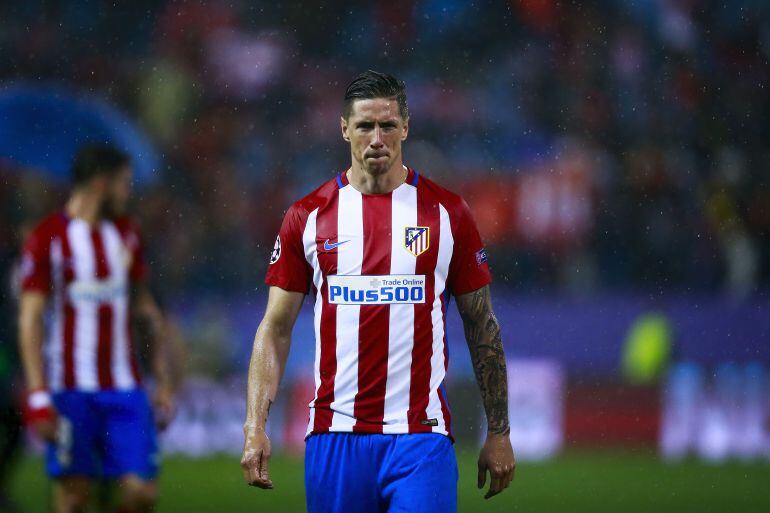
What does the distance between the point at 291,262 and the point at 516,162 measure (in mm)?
9264

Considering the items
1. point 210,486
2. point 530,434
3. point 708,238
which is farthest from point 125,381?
point 708,238

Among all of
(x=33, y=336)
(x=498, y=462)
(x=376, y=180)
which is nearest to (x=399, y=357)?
(x=498, y=462)

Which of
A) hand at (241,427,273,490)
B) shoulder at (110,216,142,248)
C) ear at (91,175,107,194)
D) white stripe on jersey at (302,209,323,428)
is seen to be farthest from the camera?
shoulder at (110,216,142,248)

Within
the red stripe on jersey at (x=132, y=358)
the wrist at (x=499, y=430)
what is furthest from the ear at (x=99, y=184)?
the wrist at (x=499, y=430)

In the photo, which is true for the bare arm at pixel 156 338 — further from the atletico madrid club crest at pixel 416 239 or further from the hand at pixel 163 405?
the atletico madrid club crest at pixel 416 239

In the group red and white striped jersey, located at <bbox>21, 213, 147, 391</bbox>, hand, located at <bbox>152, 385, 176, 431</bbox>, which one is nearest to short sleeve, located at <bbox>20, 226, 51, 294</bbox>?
red and white striped jersey, located at <bbox>21, 213, 147, 391</bbox>

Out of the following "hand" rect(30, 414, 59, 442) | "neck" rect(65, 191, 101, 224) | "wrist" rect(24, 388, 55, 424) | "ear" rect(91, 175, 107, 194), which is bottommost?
"hand" rect(30, 414, 59, 442)

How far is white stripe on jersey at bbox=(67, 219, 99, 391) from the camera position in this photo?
5930 millimetres

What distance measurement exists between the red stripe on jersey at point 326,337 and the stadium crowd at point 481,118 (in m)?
8.00

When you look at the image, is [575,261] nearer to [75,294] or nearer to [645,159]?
[645,159]

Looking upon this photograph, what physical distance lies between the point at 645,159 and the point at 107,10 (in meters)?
6.31

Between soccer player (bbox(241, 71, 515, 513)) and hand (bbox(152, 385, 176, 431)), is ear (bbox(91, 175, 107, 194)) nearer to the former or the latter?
hand (bbox(152, 385, 176, 431))

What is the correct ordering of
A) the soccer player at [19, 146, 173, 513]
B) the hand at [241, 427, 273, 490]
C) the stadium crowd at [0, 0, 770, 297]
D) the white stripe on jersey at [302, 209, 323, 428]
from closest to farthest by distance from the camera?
the hand at [241, 427, 273, 490] < the white stripe on jersey at [302, 209, 323, 428] < the soccer player at [19, 146, 173, 513] < the stadium crowd at [0, 0, 770, 297]

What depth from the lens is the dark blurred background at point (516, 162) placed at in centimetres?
1140
